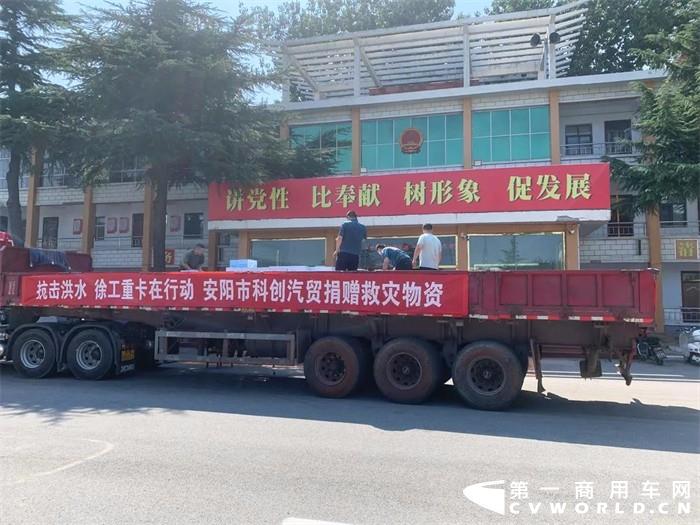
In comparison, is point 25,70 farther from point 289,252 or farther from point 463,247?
point 463,247

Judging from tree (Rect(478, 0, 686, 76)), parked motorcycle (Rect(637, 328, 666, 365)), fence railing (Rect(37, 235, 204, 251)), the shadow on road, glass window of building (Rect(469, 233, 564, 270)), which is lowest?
the shadow on road

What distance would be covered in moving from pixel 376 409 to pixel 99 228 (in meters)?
24.3

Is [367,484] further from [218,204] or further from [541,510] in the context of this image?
[218,204]

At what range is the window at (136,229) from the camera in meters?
27.1

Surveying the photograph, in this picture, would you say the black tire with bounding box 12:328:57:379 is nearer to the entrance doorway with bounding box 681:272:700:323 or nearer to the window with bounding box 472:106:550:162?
the window with bounding box 472:106:550:162

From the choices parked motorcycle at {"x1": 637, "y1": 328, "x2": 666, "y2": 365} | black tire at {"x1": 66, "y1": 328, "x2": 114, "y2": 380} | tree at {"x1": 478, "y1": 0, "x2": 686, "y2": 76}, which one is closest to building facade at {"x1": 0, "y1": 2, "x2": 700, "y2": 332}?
parked motorcycle at {"x1": 637, "y1": 328, "x2": 666, "y2": 365}

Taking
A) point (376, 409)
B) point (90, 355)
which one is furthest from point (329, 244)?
point (376, 409)

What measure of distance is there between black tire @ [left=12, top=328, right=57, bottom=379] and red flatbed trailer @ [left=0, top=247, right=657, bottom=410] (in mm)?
23

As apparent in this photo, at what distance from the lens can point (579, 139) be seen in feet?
81.1

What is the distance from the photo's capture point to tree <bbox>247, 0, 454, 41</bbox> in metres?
34.9

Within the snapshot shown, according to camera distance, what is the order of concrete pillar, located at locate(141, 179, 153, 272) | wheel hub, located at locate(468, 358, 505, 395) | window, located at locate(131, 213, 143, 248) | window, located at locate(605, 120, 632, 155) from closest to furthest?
wheel hub, located at locate(468, 358, 505, 395), window, located at locate(605, 120, 632, 155), concrete pillar, located at locate(141, 179, 153, 272), window, located at locate(131, 213, 143, 248)

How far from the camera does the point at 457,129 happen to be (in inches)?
886

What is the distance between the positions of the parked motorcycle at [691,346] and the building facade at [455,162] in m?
3.68

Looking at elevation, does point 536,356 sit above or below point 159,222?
below
